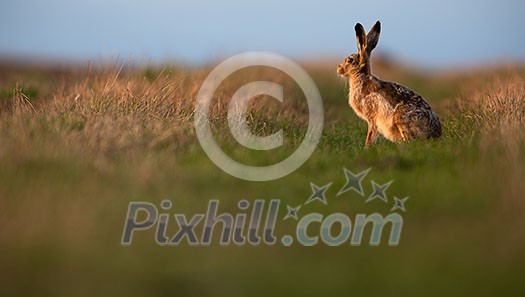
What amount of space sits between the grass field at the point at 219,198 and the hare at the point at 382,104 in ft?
0.95

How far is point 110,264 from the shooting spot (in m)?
5.34

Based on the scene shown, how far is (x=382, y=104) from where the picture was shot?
9938 millimetres

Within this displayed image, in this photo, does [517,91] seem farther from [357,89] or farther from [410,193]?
[410,193]

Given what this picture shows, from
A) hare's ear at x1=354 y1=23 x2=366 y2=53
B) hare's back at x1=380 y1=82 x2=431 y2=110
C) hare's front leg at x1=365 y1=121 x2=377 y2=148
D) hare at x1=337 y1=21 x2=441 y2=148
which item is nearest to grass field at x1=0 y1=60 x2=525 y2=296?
hare's front leg at x1=365 y1=121 x2=377 y2=148

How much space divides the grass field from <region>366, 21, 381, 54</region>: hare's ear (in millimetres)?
1477

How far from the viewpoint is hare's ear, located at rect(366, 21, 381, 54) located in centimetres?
1041

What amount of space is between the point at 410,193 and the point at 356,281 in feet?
6.36

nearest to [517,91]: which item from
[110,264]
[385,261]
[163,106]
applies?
[163,106]

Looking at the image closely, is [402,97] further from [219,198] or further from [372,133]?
[219,198]

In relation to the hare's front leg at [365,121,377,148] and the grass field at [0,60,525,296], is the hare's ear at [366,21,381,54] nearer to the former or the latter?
the hare's front leg at [365,121,377,148]

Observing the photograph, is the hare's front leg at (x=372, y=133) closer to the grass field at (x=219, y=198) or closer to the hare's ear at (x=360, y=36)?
the grass field at (x=219, y=198)

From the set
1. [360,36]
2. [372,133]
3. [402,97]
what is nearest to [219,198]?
[372,133]

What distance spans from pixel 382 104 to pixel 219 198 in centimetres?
408

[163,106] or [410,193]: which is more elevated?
[163,106]
